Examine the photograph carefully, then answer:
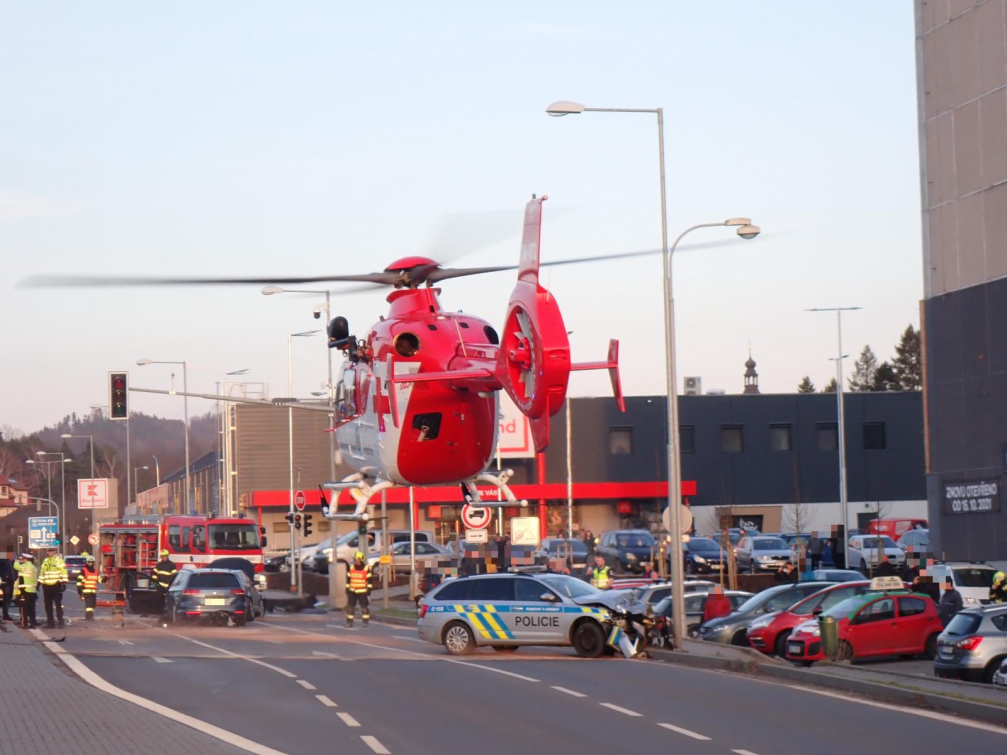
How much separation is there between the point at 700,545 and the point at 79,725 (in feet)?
132

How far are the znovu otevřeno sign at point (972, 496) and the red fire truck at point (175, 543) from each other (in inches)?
963

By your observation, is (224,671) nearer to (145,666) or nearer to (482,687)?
(145,666)

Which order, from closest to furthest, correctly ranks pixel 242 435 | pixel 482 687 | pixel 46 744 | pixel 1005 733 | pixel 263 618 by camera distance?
pixel 46 744
pixel 1005 733
pixel 482 687
pixel 263 618
pixel 242 435

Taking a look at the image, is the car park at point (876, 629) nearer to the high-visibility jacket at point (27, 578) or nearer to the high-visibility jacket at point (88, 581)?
the high-visibility jacket at point (27, 578)

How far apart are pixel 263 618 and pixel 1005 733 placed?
98.7 ft

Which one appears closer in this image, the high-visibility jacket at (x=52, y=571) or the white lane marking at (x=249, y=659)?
the white lane marking at (x=249, y=659)

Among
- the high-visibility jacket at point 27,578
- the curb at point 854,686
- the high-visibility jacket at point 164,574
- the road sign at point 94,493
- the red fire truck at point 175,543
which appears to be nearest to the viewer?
the curb at point 854,686

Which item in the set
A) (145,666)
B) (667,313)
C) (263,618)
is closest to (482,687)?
(145,666)

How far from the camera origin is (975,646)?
21406 mm

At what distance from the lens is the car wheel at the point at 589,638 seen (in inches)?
1086

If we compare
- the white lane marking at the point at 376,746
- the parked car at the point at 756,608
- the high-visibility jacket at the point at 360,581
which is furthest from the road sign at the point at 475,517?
the white lane marking at the point at 376,746

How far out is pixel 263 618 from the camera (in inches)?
1692

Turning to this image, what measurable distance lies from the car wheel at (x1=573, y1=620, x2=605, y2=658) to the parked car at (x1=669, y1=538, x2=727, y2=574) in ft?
79.6

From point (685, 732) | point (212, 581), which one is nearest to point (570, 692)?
point (685, 732)
